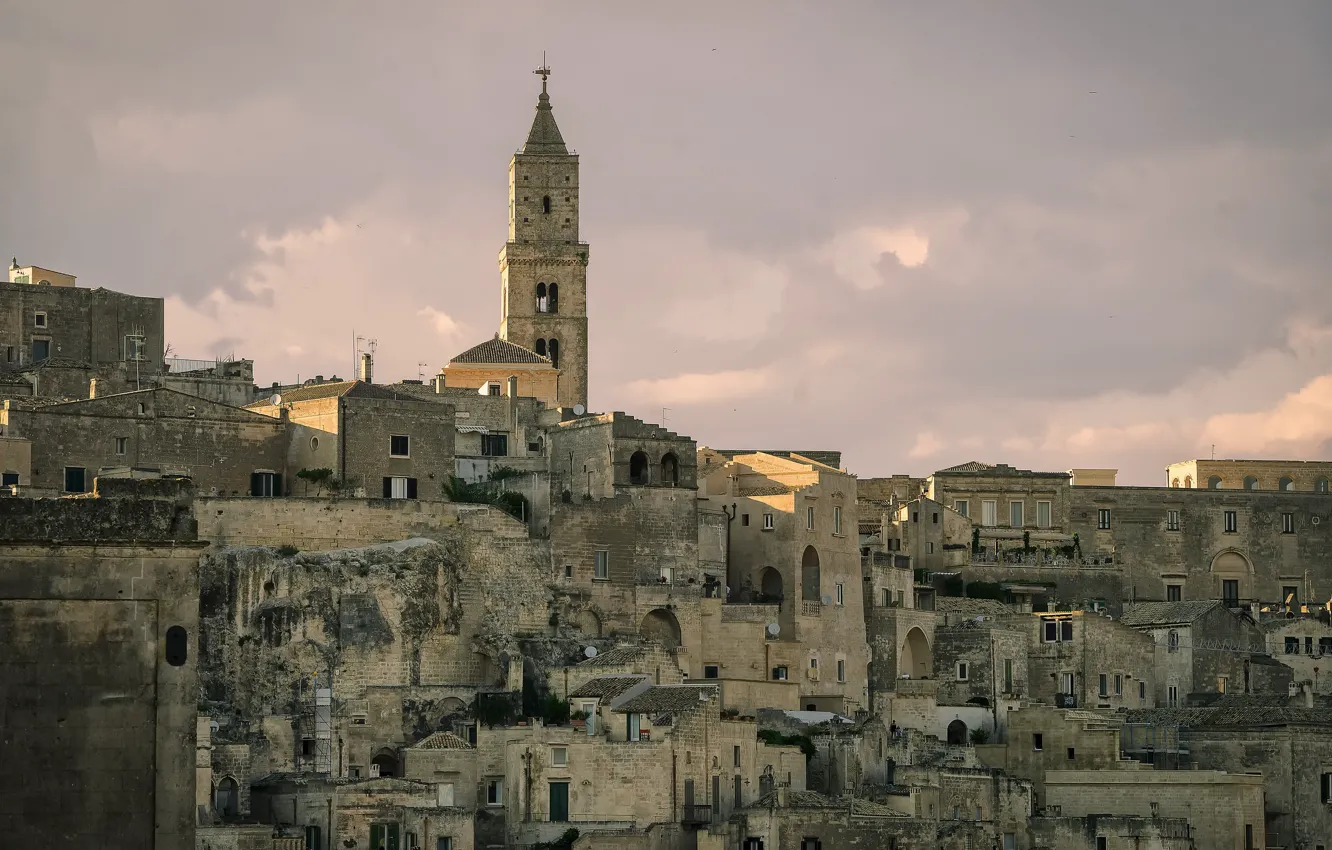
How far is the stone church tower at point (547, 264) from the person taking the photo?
80625 millimetres

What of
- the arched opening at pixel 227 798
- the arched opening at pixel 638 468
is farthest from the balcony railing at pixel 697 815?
the arched opening at pixel 638 468

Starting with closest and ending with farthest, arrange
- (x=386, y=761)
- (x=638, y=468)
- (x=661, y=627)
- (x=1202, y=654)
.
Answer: (x=386, y=761), (x=661, y=627), (x=638, y=468), (x=1202, y=654)

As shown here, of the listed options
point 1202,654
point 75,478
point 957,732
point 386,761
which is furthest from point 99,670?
point 1202,654

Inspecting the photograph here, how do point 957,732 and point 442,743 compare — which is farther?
point 957,732

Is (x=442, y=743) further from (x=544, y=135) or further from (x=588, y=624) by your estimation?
(x=544, y=135)

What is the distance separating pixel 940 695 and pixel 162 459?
69.3 ft

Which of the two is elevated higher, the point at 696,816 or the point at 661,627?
the point at 661,627

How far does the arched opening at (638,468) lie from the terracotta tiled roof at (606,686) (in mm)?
8059

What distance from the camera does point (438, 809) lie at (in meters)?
54.2

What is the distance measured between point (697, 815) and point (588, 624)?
8.30 m

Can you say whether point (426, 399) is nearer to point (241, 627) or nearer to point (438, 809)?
point (241, 627)

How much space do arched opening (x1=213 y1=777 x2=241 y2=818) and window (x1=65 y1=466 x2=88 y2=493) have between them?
9.81 metres

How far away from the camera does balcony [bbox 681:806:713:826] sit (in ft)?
185

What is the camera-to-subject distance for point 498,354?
76.6 metres
